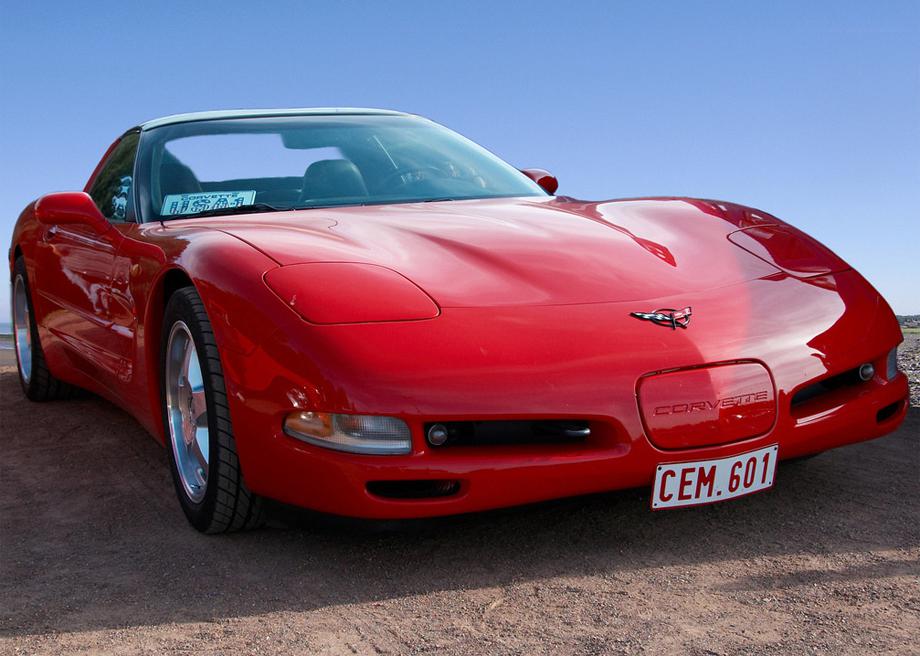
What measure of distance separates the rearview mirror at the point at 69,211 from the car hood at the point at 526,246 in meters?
0.70

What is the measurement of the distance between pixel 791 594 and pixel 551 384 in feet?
2.47

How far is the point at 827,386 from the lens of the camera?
312 centimetres

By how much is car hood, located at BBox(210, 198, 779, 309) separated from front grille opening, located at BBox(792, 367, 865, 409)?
0.38 metres

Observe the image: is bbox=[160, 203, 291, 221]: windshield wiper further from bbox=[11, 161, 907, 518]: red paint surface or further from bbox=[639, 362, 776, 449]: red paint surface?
bbox=[639, 362, 776, 449]: red paint surface

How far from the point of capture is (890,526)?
2.98 meters

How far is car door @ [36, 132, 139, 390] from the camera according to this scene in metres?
4.01

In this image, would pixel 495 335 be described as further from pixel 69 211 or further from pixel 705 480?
pixel 69 211

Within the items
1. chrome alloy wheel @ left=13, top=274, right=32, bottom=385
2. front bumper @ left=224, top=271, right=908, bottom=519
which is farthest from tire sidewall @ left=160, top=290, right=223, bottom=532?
chrome alloy wheel @ left=13, top=274, right=32, bottom=385

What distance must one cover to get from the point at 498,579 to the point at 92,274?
2.45 m

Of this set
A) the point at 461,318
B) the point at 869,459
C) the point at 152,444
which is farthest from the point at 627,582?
the point at 152,444

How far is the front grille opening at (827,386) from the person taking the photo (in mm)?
3008

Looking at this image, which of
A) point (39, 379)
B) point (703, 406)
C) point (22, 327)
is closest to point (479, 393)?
point (703, 406)

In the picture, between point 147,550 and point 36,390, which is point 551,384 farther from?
point 36,390

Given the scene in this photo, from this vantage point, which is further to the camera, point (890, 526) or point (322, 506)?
point (890, 526)
